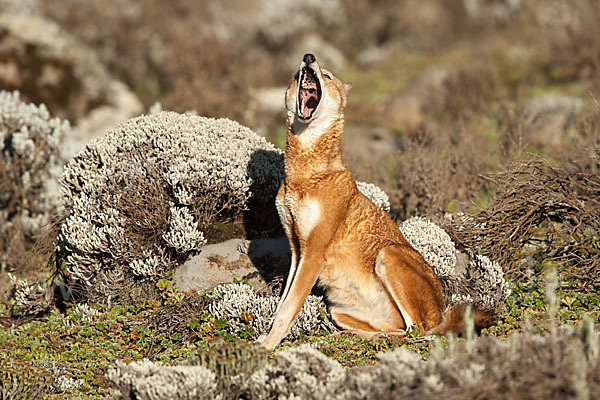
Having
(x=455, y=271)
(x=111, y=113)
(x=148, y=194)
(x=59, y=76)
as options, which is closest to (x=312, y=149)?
(x=148, y=194)

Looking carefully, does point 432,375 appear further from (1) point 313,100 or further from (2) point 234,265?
(2) point 234,265

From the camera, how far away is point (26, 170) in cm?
1001

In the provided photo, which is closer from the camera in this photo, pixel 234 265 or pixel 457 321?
pixel 457 321

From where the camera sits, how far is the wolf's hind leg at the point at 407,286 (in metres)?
5.87

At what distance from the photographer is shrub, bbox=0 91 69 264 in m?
9.65

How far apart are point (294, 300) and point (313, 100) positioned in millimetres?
1937

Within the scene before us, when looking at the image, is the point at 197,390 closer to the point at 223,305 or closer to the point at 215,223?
the point at 223,305

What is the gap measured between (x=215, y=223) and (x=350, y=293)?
2.24m

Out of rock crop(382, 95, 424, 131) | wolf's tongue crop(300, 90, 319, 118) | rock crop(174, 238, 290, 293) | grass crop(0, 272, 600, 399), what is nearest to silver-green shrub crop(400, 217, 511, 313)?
grass crop(0, 272, 600, 399)

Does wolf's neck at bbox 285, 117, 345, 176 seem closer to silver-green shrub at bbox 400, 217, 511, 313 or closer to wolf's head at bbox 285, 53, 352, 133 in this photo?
wolf's head at bbox 285, 53, 352, 133

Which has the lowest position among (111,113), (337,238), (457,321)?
(457,321)

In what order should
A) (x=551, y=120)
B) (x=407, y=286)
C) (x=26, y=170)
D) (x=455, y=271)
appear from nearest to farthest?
(x=407, y=286) → (x=455, y=271) → (x=26, y=170) → (x=551, y=120)

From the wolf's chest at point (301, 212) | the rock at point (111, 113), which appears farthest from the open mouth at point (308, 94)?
the rock at point (111, 113)

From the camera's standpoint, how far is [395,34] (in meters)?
24.5
